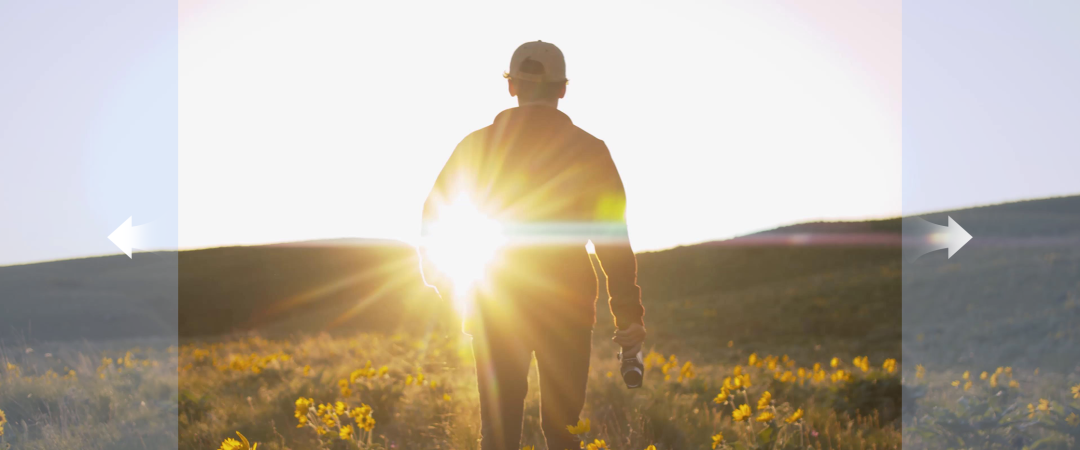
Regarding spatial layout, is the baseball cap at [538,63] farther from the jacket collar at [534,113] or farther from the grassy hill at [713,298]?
the grassy hill at [713,298]

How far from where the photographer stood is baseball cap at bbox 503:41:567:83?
12.0 feet

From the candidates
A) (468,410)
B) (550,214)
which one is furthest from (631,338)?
(468,410)

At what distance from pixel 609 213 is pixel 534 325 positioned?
752 mm

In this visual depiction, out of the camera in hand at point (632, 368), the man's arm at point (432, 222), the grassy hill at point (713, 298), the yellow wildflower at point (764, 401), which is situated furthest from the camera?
the grassy hill at point (713, 298)

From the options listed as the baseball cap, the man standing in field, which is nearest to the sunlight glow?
the man standing in field

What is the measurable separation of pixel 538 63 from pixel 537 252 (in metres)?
1.09

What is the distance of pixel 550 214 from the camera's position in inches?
138

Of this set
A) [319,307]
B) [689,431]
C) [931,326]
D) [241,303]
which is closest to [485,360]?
[689,431]

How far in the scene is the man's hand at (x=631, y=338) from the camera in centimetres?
351

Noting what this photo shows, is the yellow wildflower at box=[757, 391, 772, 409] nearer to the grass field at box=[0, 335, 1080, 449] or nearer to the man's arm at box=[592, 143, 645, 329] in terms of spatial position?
the grass field at box=[0, 335, 1080, 449]

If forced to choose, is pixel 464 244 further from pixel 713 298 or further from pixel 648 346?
pixel 713 298

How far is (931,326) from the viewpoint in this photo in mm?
28047

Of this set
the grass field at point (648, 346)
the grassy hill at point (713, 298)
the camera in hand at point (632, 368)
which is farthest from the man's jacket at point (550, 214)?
the grassy hill at point (713, 298)

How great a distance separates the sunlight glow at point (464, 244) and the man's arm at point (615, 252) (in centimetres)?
55
